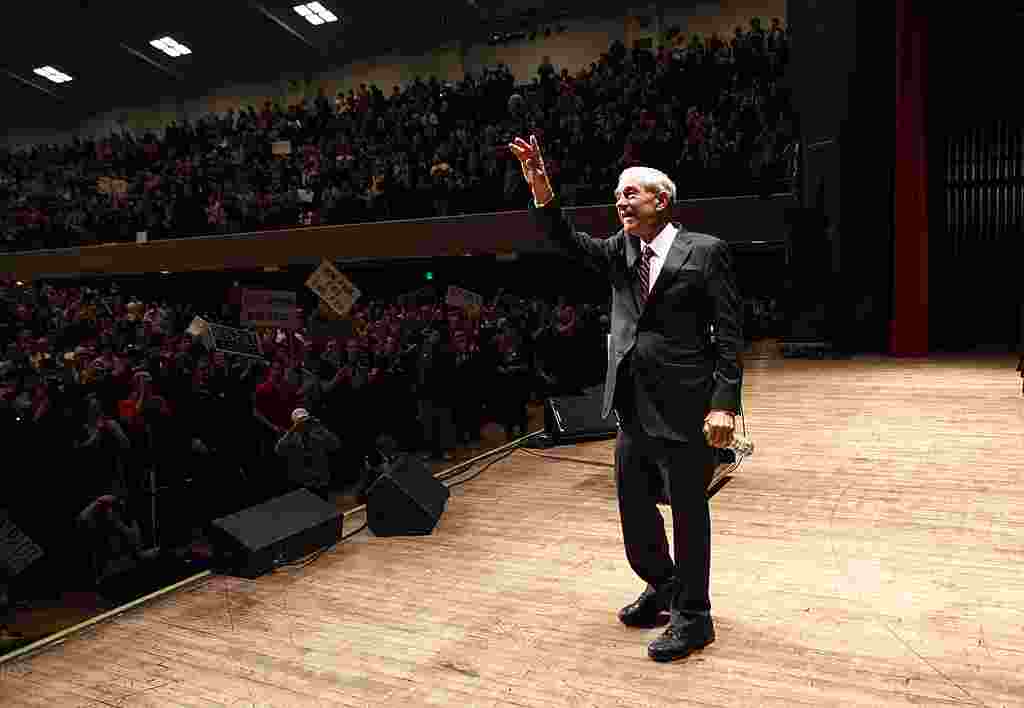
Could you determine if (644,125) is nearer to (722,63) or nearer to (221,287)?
(722,63)

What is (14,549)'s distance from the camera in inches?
169

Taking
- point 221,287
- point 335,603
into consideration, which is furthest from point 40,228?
point 335,603

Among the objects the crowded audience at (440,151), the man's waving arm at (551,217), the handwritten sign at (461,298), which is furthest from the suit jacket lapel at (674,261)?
the crowded audience at (440,151)

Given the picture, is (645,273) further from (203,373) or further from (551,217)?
(203,373)

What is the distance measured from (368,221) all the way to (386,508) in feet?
38.7

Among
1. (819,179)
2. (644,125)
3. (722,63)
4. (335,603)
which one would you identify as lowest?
(335,603)

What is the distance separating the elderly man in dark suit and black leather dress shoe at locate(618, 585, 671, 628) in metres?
0.21

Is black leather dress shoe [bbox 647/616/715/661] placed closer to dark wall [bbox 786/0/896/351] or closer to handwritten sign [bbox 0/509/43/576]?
handwritten sign [bbox 0/509/43/576]

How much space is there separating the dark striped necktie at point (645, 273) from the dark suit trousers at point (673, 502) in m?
0.29

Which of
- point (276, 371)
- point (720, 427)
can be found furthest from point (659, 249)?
point (276, 371)

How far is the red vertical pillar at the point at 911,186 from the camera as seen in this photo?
984 centimetres

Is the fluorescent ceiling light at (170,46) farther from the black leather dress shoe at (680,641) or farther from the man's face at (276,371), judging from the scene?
the black leather dress shoe at (680,641)

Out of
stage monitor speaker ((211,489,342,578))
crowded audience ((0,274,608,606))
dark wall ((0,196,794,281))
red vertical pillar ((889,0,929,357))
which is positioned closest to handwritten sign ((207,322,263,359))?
crowded audience ((0,274,608,606))

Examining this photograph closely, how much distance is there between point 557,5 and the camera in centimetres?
1958
